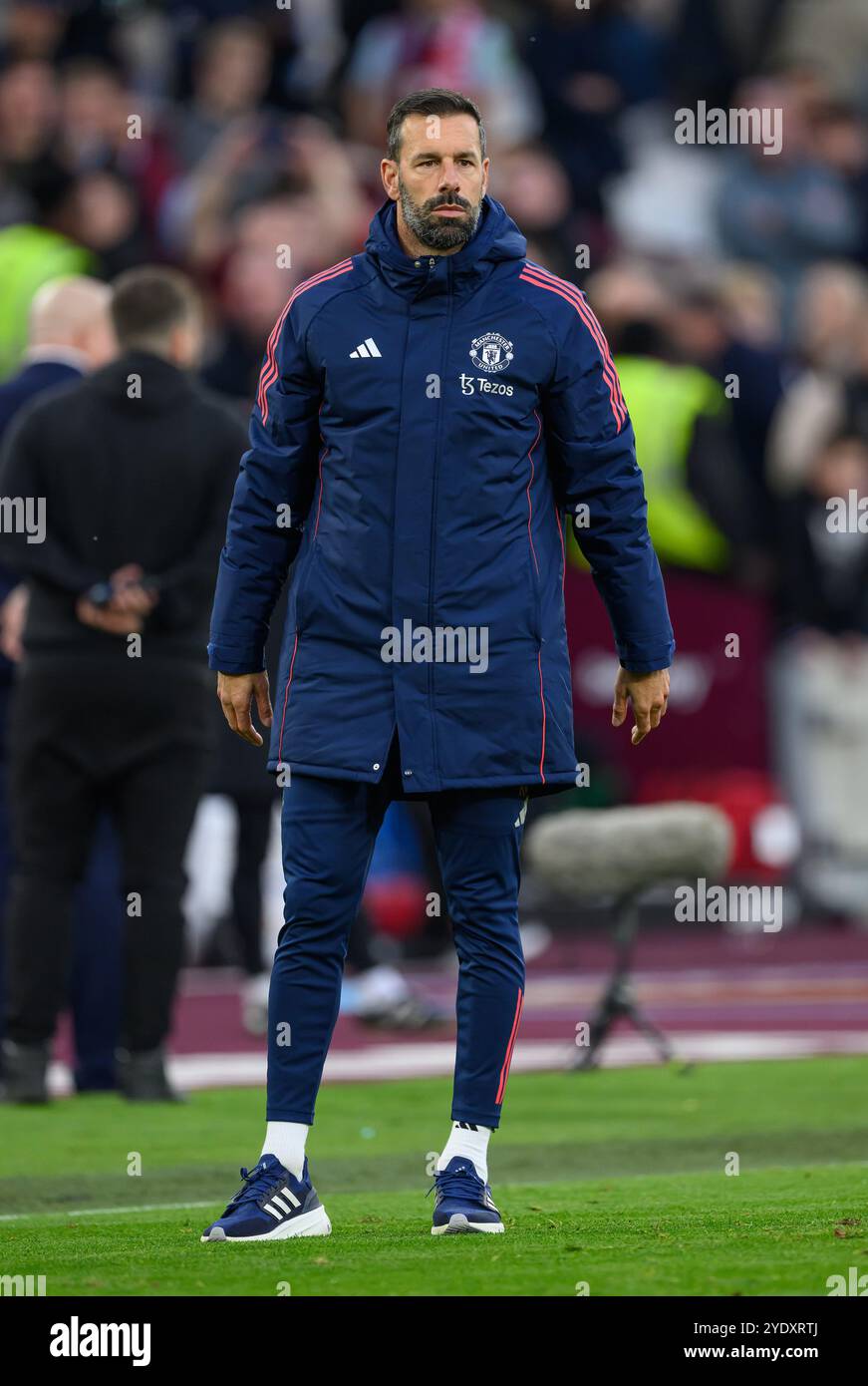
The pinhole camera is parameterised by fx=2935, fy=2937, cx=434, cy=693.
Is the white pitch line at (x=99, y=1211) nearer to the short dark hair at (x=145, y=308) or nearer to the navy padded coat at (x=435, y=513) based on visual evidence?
the navy padded coat at (x=435, y=513)

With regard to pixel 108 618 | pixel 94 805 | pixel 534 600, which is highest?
pixel 108 618

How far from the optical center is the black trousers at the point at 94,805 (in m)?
8.78

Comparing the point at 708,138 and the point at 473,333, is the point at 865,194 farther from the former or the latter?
the point at 473,333

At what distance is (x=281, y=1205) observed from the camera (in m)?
5.59

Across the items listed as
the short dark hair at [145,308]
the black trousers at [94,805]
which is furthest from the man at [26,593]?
the black trousers at [94,805]

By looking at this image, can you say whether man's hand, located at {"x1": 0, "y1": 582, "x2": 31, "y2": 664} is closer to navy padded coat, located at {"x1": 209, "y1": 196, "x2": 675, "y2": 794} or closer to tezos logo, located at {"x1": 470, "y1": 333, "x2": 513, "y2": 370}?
navy padded coat, located at {"x1": 209, "y1": 196, "x2": 675, "y2": 794}

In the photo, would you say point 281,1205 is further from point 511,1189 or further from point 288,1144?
point 511,1189

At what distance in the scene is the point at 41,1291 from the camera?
16.2 feet

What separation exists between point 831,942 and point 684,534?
211 centimetres

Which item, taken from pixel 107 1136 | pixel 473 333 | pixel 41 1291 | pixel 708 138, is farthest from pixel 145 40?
pixel 41 1291

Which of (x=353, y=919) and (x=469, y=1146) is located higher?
(x=353, y=919)

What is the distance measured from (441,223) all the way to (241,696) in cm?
103

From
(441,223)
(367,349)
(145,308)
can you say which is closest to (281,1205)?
(367,349)

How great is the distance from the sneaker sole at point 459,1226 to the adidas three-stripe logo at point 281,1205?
10.7 inches
